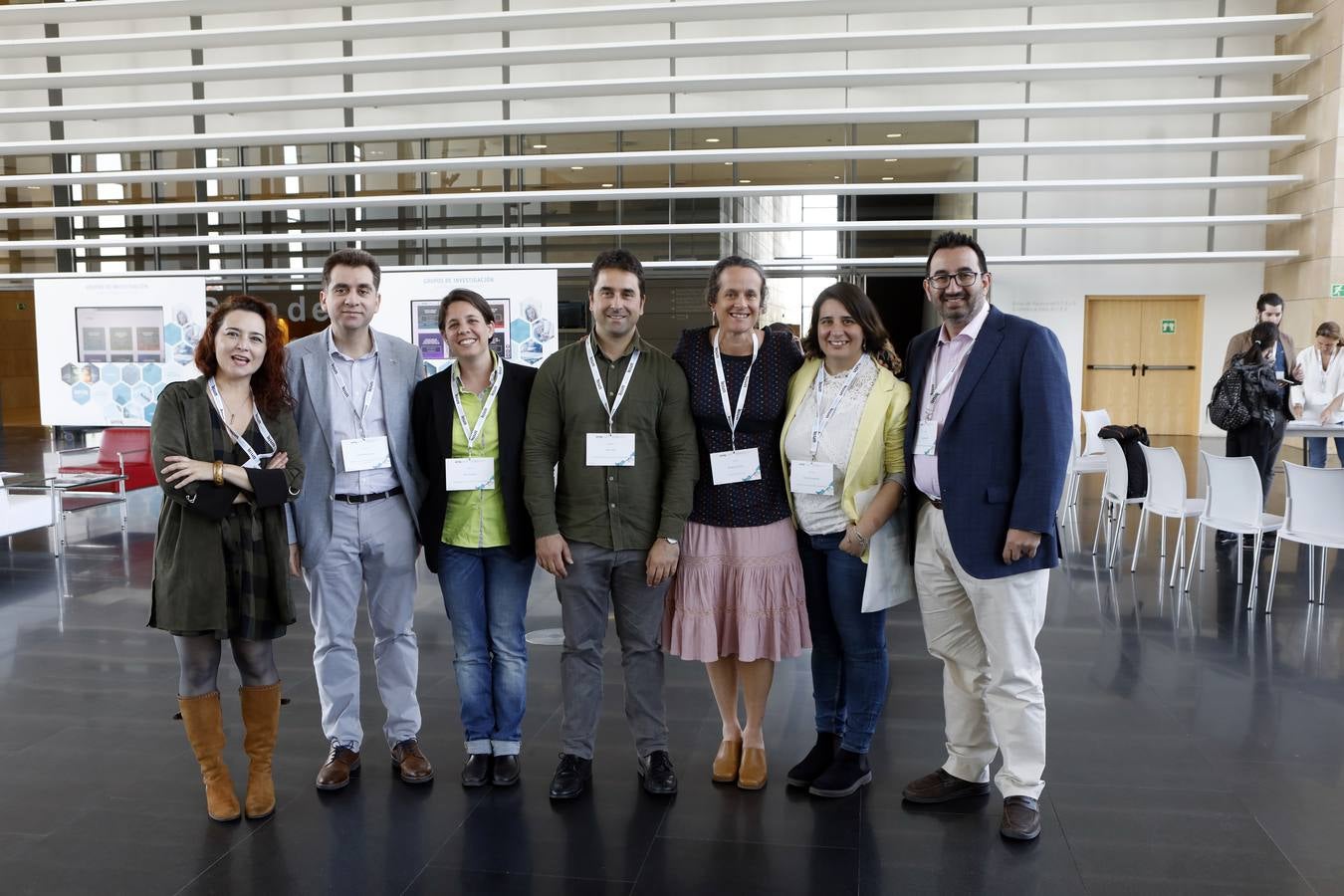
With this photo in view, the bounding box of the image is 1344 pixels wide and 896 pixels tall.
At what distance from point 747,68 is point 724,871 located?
1054cm

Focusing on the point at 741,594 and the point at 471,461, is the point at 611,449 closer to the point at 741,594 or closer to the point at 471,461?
the point at 471,461

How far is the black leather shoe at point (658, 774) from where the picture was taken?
118 inches

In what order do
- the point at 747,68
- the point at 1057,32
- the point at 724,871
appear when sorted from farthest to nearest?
the point at 747,68
the point at 1057,32
the point at 724,871

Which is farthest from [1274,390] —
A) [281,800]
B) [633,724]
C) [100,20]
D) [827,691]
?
[100,20]

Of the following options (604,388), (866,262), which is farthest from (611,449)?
(866,262)

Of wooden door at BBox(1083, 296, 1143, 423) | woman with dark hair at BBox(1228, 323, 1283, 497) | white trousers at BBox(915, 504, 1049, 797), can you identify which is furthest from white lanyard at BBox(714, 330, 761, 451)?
wooden door at BBox(1083, 296, 1143, 423)

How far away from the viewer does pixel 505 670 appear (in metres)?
3.09

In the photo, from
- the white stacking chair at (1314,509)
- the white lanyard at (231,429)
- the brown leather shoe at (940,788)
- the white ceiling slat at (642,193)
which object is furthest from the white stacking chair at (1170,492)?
the white ceiling slat at (642,193)

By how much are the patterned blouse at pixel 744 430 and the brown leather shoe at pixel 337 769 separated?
138 centimetres

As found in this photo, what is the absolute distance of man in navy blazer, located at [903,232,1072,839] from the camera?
2.61 m

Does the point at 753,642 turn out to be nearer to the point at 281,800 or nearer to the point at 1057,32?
the point at 281,800

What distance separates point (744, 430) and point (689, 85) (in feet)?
28.1

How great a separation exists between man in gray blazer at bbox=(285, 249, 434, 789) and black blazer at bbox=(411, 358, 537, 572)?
0.08 m

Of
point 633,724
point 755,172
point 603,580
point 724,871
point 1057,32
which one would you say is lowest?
point 724,871
